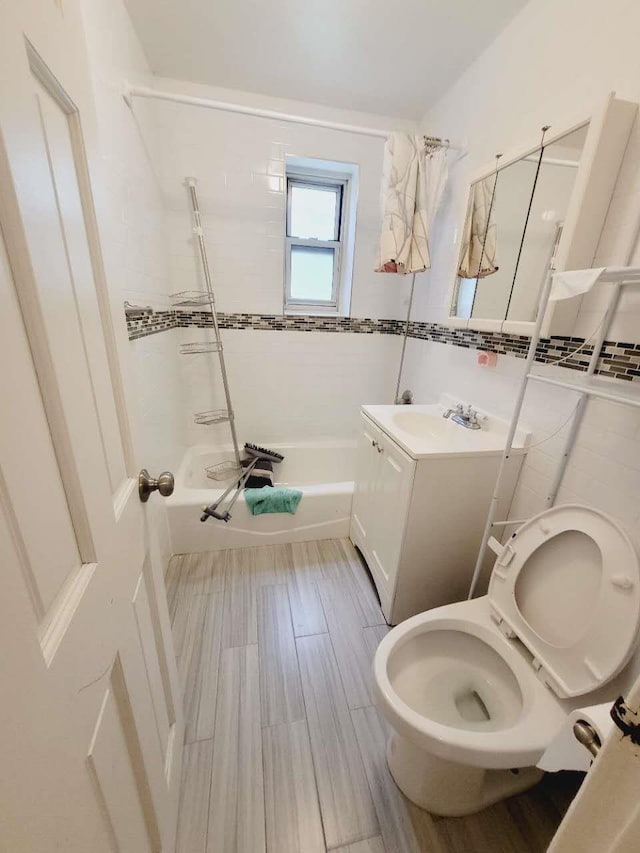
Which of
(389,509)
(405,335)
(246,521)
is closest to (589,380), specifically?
(389,509)

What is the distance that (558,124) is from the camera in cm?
113

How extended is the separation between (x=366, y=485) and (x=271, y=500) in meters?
0.55

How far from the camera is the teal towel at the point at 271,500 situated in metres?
1.89

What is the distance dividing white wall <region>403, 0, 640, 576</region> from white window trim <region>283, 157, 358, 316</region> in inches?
25.5

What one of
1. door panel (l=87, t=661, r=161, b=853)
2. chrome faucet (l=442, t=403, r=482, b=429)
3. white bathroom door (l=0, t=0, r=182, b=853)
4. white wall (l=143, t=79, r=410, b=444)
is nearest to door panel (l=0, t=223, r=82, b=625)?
white bathroom door (l=0, t=0, r=182, b=853)

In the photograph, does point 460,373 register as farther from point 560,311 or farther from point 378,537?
point 378,537

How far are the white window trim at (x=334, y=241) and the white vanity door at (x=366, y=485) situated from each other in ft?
3.78

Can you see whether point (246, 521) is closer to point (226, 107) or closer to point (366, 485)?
point (366, 485)

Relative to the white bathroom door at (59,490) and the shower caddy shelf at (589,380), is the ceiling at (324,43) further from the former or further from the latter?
the white bathroom door at (59,490)

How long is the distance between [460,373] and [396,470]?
0.72 metres

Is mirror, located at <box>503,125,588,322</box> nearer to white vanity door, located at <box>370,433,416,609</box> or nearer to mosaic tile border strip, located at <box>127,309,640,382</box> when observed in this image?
mosaic tile border strip, located at <box>127,309,640,382</box>

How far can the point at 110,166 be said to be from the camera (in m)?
1.22

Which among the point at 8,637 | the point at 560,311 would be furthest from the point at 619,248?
the point at 8,637

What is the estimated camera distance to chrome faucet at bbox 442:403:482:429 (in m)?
1.56
